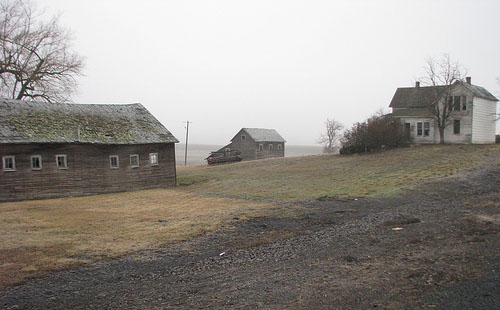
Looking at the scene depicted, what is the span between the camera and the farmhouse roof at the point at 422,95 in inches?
1588

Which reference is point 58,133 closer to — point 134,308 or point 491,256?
point 134,308

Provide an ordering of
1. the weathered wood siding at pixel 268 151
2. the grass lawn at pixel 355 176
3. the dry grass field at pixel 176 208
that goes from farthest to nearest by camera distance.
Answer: the weathered wood siding at pixel 268 151 < the grass lawn at pixel 355 176 < the dry grass field at pixel 176 208

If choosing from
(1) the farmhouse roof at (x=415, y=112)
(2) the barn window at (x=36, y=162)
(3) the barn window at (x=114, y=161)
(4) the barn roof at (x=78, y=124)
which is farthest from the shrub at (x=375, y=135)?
(2) the barn window at (x=36, y=162)

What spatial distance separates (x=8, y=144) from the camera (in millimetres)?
24141

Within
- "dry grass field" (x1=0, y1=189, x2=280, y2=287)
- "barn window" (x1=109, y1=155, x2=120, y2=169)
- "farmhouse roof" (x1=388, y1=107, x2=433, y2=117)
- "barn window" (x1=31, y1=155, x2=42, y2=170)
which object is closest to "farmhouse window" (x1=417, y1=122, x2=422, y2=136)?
"farmhouse roof" (x1=388, y1=107, x2=433, y2=117)

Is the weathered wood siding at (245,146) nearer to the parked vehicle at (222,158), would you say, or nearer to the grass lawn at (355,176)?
the parked vehicle at (222,158)

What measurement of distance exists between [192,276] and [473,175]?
2041cm

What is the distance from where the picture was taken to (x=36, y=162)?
25.3 meters

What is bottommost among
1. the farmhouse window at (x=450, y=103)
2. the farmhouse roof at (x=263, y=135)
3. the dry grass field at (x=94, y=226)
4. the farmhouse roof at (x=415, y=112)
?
the dry grass field at (x=94, y=226)

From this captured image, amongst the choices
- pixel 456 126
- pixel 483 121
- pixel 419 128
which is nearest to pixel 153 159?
pixel 419 128

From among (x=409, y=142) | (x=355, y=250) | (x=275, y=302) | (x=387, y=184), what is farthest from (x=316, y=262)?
(x=409, y=142)

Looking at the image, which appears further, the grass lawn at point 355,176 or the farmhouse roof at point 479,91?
the farmhouse roof at point 479,91

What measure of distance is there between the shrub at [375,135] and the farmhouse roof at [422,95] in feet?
15.0

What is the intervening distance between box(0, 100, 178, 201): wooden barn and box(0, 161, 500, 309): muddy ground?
18932 mm
